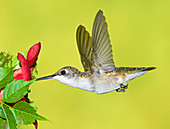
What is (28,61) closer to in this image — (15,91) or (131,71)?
(15,91)

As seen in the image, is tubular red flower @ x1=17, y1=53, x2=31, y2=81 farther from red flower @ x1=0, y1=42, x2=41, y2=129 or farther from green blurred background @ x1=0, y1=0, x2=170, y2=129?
green blurred background @ x1=0, y1=0, x2=170, y2=129

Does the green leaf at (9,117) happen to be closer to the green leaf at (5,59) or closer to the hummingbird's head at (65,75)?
the green leaf at (5,59)

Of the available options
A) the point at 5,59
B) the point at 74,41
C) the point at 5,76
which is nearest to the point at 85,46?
the point at 5,59

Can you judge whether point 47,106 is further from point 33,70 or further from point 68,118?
point 33,70

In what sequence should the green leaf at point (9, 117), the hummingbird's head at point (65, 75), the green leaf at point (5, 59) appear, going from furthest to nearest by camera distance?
the hummingbird's head at point (65, 75)
the green leaf at point (5, 59)
the green leaf at point (9, 117)

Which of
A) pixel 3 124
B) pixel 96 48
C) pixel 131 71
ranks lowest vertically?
pixel 3 124

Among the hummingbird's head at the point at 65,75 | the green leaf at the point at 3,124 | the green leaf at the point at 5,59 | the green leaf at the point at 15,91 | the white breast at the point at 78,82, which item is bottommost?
the green leaf at the point at 3,124

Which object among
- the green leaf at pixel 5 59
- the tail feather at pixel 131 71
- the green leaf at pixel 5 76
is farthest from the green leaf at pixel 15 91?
the tail feather at pixel 131 71
